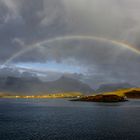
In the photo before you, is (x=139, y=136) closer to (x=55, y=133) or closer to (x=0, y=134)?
(x=55, y=133)

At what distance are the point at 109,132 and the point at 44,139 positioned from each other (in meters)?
22.8

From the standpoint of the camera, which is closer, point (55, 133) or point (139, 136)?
point (139, 136)

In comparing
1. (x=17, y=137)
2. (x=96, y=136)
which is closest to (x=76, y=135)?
(x=96, y=136)

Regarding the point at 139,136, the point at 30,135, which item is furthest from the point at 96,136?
the point at 30,135

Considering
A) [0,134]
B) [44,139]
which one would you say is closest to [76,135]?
[44,139]

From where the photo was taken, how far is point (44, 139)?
248 ft

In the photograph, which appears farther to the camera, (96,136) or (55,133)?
(55,133)

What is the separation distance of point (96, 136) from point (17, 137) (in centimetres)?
2300

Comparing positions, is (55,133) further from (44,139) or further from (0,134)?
(0,134)

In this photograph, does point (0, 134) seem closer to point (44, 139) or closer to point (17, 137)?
point (17, 137)

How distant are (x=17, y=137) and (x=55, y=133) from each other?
12.9 metres

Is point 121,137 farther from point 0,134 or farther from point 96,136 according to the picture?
point 0,134

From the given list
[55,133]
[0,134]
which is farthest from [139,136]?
[0,134]

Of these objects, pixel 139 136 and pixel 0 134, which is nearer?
pixel 139 136
